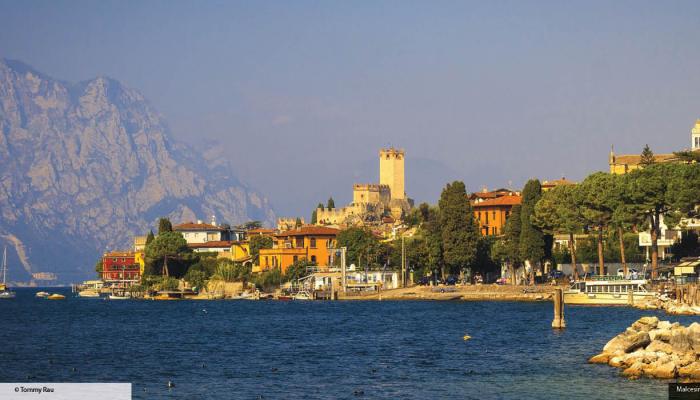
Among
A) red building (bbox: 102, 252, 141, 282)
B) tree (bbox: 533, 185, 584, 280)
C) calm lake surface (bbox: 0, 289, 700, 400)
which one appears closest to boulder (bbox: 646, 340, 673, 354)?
calm lake surface (bbox: 0, 289, 700, 400)

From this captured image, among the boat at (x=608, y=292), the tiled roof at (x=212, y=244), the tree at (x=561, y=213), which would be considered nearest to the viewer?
the boat at (x=608, y=292)

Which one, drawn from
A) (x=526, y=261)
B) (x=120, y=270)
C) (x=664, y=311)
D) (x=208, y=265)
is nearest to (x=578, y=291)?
(x=664, y=311)

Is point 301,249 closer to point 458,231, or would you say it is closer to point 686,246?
point 458,231

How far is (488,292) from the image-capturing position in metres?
97.8

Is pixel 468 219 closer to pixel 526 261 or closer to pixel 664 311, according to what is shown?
pixel 526 261

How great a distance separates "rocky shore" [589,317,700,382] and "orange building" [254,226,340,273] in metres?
85.4

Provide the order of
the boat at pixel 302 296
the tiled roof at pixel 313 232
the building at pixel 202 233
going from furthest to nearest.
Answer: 1. the building at pixel 202 233
2. the tiled roof at pixel 313 232
3. the boat at pixel 302 296

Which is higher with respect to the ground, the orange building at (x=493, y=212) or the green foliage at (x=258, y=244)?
the orange building at (x=493, y=212)

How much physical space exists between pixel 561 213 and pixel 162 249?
176 feet

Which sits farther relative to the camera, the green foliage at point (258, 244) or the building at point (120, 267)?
the building at point (120, 267)

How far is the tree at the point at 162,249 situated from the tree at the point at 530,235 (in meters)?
46.5

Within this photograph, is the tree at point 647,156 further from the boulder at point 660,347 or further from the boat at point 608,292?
the boulder at point 660,347

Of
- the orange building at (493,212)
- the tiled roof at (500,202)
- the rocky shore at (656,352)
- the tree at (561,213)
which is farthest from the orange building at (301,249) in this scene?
the rocky shore at (656,352)

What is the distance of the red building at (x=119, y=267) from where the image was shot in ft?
520
